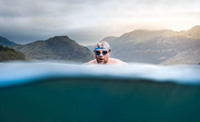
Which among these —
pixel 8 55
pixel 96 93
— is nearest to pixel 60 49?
pixel 8 55

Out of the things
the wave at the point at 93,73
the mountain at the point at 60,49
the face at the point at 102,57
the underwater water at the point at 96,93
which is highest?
the mountain at the point at 60,49

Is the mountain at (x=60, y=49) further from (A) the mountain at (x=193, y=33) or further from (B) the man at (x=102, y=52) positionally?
(B) the man at (x=102, y=52)

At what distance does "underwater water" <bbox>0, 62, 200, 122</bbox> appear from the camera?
24.4 ft

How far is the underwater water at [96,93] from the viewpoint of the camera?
7.43m

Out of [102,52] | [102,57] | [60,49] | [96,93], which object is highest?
[60,49]

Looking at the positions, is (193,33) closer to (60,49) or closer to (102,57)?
(60,49)

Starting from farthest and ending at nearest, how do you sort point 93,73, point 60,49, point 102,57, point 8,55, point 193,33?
point 193,33 → point 60,49 → point 8,55 → point 102,57 → point 93,73

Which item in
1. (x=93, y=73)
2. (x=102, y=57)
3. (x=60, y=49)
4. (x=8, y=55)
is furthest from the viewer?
(x=60, y=49)

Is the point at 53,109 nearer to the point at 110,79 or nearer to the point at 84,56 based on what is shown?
the point at 110,79

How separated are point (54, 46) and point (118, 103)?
6587 inches

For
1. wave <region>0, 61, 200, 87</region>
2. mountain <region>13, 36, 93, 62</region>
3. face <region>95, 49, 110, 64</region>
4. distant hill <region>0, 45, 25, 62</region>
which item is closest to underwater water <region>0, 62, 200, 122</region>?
wave <region>0, 61, 200, 87</region>

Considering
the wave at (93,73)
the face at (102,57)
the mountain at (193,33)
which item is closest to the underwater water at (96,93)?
the wave at (93,73)

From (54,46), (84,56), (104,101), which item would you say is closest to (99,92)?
(104,101)

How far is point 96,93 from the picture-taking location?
27.3ft
